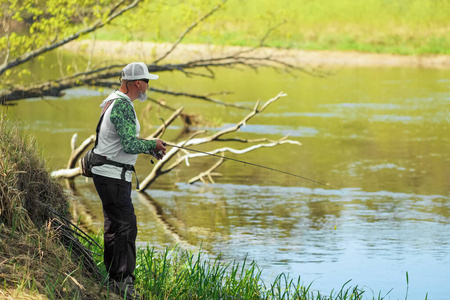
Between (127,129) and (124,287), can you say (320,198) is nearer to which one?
(124,287)

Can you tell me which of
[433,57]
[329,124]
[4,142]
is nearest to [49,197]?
[4,142]

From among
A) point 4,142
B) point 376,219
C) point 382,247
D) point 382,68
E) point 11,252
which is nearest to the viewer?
point 11,252

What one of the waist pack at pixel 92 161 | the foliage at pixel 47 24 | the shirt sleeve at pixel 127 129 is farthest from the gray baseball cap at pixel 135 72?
the foliage at pixel 47 24

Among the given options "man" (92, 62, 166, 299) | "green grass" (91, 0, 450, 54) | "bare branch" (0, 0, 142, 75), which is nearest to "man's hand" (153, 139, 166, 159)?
"man" (92, 62, 166, 299)

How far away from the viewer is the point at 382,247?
37.3 ft

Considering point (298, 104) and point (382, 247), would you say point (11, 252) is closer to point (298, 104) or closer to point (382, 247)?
point (382, 247)

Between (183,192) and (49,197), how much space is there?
8.12 meters

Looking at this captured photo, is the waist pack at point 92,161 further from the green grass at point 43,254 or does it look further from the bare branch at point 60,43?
the bare branch at point 60,43

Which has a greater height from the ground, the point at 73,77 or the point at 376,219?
the point at 73,77

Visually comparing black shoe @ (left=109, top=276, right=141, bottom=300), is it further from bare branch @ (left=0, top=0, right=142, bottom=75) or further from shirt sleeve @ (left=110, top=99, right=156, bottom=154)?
bare branch @ (left=0, top=0, right=142, bottom=75)

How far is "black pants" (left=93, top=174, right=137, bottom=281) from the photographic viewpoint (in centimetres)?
663

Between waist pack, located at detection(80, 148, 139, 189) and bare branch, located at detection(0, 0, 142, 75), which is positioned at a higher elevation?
bare branch, located at detection(0, 0, 142, 75)

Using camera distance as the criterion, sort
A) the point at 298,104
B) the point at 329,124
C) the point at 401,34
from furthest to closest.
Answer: the point at 401,34, the point at 298,104, the point at 329,124

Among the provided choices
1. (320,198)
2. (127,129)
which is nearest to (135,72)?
(127,129)
